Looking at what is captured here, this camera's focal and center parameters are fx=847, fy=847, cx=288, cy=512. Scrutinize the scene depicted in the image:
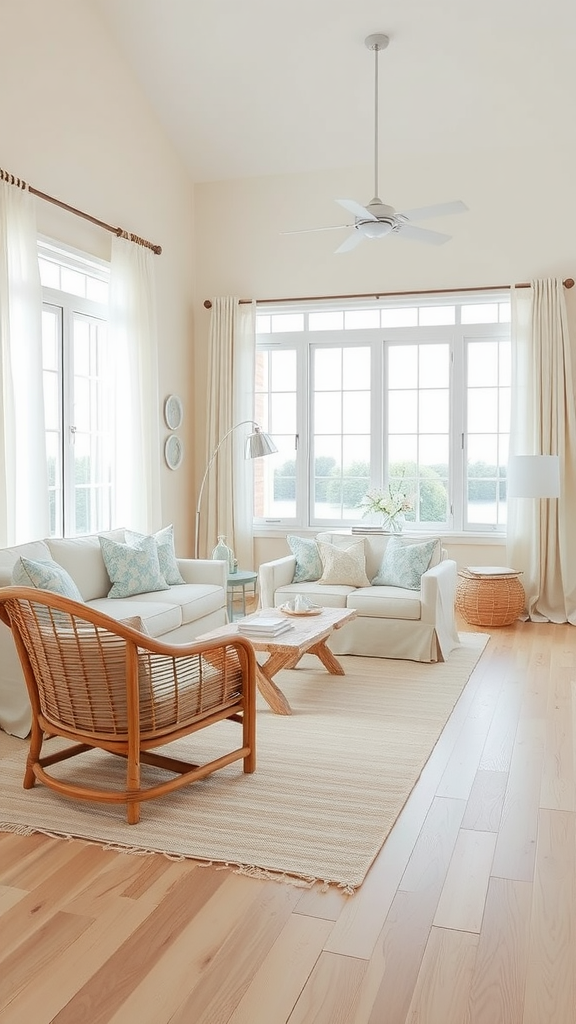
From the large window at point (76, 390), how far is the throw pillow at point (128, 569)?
82 cm

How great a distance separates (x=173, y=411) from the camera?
24.2ft

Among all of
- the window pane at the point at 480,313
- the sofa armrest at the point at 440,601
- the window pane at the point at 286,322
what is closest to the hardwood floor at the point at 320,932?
the sofa armrest at the point at 440,601

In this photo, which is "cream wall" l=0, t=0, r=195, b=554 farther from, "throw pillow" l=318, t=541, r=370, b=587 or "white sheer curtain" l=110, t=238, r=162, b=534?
"throw pillow" l=318, t=541, r=370, b=587

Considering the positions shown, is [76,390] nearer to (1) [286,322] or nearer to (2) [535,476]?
(1) [286,322]

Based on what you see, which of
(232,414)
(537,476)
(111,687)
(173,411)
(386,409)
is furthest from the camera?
(232,414)

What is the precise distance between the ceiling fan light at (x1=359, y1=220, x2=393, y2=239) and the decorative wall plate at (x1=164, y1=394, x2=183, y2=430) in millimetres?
2721

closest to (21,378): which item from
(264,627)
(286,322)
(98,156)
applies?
(98,156)

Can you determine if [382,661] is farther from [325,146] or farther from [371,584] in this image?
[325,146]

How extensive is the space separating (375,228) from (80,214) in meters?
2.09

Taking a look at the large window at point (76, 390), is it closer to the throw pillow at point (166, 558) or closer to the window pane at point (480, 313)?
the throw pillow at point (166, 558)

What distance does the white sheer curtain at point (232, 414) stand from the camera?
7.62 m

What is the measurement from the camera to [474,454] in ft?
23.9

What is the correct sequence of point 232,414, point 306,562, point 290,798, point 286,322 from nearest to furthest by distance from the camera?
point 290,798, point 306,562, point 232,414, point 286,322

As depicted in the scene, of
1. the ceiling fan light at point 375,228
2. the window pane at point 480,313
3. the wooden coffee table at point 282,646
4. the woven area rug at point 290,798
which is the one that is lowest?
the woven area rug at point 290,798
